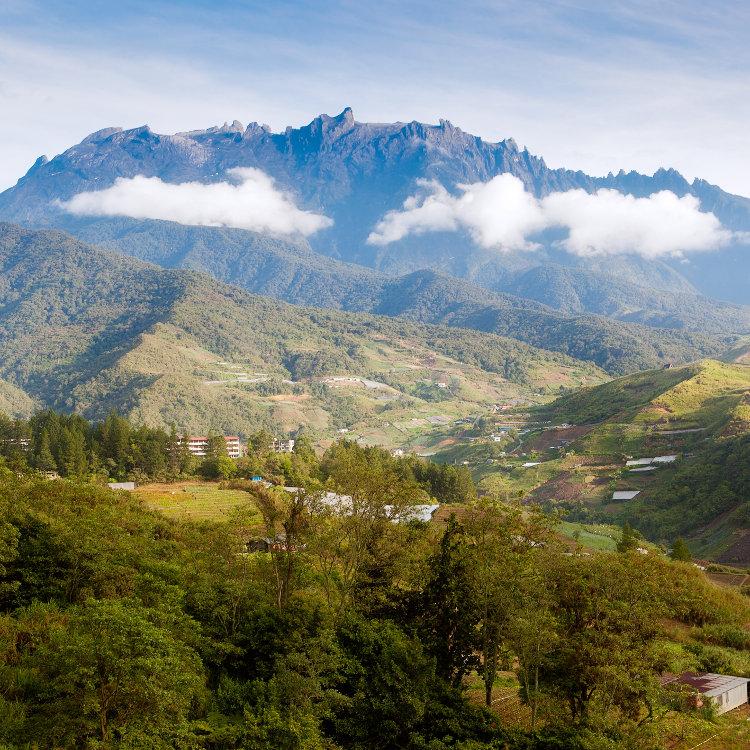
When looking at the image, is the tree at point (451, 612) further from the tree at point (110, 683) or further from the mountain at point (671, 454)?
the mountain at point (671, 454)

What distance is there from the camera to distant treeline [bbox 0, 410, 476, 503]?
63.7 metres

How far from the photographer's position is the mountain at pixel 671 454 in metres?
80.8

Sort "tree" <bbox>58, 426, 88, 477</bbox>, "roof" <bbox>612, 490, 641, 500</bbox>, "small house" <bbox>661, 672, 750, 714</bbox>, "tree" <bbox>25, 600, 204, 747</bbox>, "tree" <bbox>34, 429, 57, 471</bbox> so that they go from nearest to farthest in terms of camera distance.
→ "tree" <bbox>25, 600, 204, 747</bbox> → "small house" <bbox>661, 672, 750, 714</bbox> → "tree" <bbox>34, 429, 57, 471</bbox> → "tree" <bbox>58, 426, 88, 477</bbox> → "roof" <bbox>612, 490, 641, 500</bbox>

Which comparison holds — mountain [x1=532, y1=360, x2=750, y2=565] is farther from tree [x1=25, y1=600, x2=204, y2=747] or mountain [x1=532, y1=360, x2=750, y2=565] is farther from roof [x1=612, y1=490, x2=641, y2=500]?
tree [x1=25, y1=600, x2=204, y2=747]

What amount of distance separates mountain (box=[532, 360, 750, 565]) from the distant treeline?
77.2 feet

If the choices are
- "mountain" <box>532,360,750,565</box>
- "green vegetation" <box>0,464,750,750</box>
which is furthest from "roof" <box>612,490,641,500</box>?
"green vegetation" <box>0,464,750,750</box>

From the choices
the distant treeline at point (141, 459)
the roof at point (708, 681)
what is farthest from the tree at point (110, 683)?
the distant treeline at point (141, 459)

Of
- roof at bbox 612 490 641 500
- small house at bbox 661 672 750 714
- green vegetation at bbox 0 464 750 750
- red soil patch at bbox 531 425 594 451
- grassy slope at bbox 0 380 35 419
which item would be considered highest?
grassy slope at bbox 0 380 35 419

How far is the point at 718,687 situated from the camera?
24688mm

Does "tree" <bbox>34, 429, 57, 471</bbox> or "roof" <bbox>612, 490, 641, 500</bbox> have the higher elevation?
"tree" <bbox>34, 429, 57, 471</bbox>

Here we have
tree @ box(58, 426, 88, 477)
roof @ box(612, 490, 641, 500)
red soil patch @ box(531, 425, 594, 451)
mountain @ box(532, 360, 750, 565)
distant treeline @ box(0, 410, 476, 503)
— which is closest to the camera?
tree @ box(58, 426, 88, 477)

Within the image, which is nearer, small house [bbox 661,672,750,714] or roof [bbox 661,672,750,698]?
small house [bbox 661,672,750,714]

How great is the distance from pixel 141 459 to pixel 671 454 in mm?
74369

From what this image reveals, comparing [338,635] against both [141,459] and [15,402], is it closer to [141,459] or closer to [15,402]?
[141,459]
